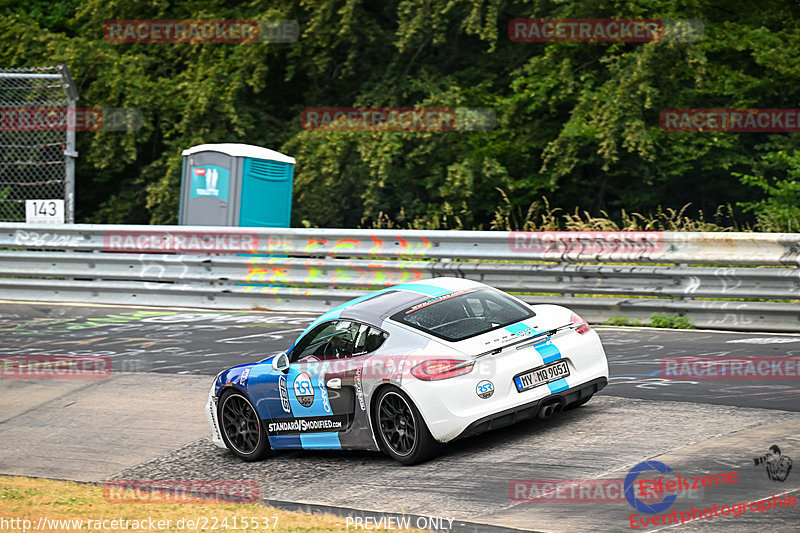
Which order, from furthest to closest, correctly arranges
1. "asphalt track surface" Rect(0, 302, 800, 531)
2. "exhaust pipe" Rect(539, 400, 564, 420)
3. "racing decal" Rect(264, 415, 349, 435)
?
"racing decal" Rect(264, 415, 349, 435), "exhaust pipe" Rect(539, 400, 564, 420), "asphalt track surface" Rect(0, 302, 800, 531)

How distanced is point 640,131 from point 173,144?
9.77m

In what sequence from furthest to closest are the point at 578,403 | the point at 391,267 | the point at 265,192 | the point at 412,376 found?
the point at 265,192, the point at 391,267, the point at 578,403, the point at 412,376

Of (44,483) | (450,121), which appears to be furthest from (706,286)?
(450,121)

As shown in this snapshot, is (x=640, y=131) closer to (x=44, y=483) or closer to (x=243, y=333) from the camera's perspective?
(x=243, y=333)

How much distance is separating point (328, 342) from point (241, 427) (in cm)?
117

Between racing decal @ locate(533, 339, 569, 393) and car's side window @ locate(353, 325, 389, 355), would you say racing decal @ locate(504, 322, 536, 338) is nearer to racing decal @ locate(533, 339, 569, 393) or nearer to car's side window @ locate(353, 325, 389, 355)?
racing decal @ locate(533, 339, 569, 393)

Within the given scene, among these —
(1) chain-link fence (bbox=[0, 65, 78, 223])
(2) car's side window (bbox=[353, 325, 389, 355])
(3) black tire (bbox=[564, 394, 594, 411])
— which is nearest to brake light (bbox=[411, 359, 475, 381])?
(2) car's side window (bbox=[353, 325, 389, 355])

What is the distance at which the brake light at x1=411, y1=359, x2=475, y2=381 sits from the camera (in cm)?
773

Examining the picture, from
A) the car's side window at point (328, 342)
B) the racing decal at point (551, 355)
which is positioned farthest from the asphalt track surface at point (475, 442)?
the car's side window at point (328, 342)

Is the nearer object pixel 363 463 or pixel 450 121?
pixel 363 463

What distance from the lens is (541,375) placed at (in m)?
8.10

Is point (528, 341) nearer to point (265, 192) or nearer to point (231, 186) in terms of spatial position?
point (231, 186)

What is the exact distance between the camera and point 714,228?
15289mm

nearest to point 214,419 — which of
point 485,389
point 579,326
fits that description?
point 485,389
